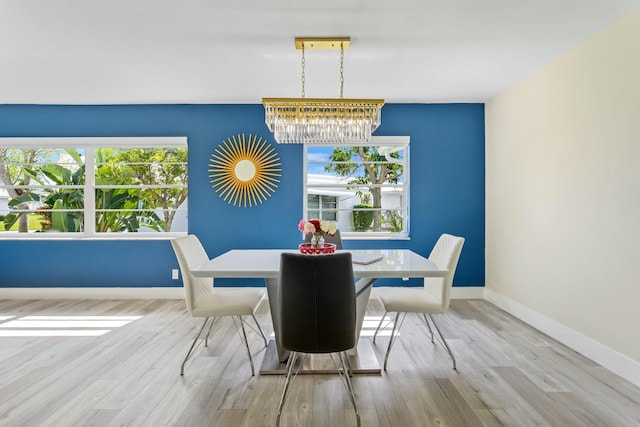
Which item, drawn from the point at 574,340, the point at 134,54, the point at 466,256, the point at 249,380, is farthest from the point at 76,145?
the point at 574,340

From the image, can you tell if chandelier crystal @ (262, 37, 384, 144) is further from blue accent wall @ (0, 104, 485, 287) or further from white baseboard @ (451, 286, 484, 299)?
white baseboard @ (451, 286, 484, 299)

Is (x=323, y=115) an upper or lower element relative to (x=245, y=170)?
upper

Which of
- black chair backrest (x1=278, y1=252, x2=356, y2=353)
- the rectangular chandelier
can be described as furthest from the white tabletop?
the rectangular chandelier

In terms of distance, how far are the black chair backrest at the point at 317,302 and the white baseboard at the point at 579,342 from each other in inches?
76.1

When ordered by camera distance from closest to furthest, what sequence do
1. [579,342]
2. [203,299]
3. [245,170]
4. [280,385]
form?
1. [280,385]
2. [203,299]
3. [579,342]
4. [245,170]

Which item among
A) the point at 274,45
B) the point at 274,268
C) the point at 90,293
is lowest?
the point at 90,293

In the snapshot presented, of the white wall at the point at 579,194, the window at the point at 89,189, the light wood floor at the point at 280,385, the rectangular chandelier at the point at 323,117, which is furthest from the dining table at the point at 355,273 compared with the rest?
the window at the point at 89,189

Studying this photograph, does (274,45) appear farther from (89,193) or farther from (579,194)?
(89,193)

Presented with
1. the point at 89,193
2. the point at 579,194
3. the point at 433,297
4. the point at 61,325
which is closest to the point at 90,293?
the point at 61,325

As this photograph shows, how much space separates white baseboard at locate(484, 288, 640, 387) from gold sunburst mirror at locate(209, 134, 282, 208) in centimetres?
296

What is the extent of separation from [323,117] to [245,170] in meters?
1.86

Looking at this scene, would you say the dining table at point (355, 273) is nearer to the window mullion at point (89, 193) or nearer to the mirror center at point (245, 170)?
the mirror center at point (245, 170)

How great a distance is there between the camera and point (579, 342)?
2781 mm

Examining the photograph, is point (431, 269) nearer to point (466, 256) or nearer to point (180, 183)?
point (466, 256)
